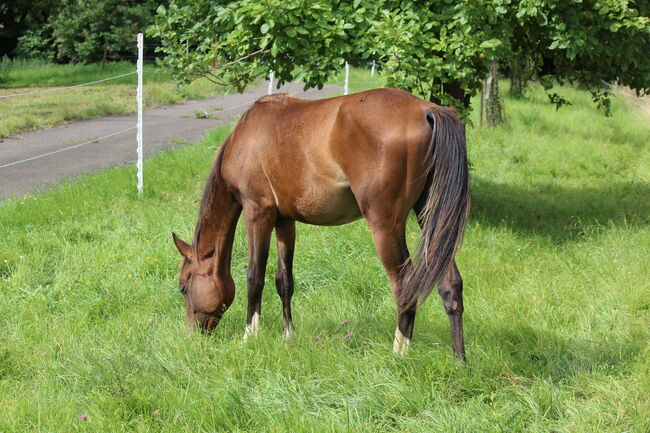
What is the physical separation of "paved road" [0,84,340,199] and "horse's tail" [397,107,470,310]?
7007 mm

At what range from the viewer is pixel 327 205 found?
179 inches

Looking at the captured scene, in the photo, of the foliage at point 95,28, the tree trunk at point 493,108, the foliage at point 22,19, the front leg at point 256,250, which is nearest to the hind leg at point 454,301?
the front leg at point 256,250

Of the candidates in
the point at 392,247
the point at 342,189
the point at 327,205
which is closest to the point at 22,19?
the point at 327,205

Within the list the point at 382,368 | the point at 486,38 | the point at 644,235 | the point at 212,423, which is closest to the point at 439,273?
the point at 382,368

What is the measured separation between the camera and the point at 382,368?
13.0ft

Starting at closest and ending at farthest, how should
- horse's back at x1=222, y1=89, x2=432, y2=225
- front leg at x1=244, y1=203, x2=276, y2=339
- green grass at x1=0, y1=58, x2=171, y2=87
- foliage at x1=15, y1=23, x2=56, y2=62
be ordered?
horse's back at x1=222, y1=89, x2=432, y2=225
front leg at x1=244, y1=203, x2=276, y2=339
green grass at x1=0, y1=58, x2=171, y2=87
foliage at x1=15, y1=23, x2=56, y2=62

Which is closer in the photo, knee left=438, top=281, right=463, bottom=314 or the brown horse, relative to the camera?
the brown horse

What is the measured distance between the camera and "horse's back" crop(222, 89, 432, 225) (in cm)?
421

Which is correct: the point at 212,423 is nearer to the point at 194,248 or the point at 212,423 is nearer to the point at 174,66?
the point at 194,248

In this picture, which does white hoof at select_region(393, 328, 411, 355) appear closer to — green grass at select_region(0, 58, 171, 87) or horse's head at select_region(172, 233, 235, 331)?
horse's head at select_region(172, 233, 235, 331)

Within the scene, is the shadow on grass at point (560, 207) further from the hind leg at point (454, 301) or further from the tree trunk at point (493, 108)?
the tree trunk at point (493, 108)

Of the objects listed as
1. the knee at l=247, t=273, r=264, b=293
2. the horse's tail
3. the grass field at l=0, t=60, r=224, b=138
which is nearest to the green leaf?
the horse's tail

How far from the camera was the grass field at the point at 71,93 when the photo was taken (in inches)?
632

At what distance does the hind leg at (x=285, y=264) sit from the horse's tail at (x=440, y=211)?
46.9 inches
